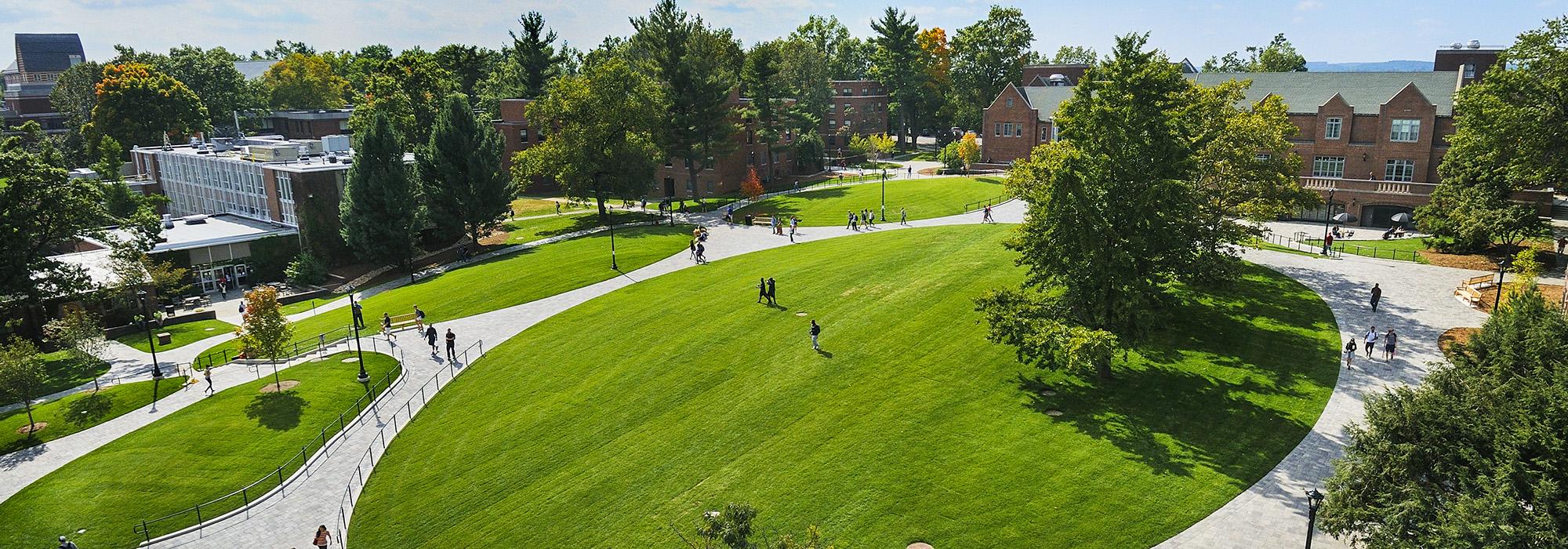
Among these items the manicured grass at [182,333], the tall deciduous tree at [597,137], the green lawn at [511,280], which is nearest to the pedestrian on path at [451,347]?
the green lawn at [511,280]

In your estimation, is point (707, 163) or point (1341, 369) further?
point (707, 163)

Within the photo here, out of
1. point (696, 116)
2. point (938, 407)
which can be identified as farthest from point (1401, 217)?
point (696, 116)

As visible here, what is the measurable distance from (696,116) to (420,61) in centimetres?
3028

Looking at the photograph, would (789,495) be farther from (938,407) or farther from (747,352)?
(747,352)

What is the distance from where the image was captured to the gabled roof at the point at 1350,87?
58906mm

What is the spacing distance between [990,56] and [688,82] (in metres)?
48.0

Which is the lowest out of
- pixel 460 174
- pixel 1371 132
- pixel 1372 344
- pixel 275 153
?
pixel 1372 344

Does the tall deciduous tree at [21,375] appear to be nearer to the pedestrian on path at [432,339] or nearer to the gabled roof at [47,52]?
the pedestrian on path at [432,339]

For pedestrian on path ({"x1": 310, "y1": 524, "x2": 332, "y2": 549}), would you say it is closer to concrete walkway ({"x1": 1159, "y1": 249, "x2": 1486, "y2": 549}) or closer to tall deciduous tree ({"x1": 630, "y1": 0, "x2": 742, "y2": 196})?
concrete walkway ({"x1": 1159, "y1": 249, "x2": 1486, "y2": 549})

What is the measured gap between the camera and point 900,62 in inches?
4215

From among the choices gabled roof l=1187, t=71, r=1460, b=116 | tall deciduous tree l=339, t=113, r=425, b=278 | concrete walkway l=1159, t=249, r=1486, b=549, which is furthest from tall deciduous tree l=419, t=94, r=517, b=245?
gabled roof l=1187, t=71, r=1460, b=116

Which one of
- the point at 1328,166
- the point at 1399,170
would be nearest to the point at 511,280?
the point at 1328,166

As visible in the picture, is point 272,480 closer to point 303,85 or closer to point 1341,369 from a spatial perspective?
point 1341,369

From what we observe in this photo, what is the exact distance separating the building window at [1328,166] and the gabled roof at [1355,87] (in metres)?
3.46
